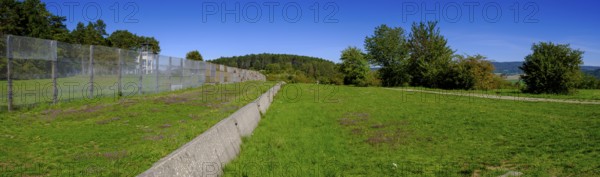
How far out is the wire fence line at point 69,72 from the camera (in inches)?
411

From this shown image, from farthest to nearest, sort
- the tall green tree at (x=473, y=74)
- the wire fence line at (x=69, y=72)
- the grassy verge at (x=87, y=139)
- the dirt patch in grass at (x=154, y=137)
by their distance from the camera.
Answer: the tall green tree at (x=473, y=74) → the wire fence line at (x=69, y=72) → the dirt patch in grass at (x=154, y=137) → the grassy verge at (x=87, y=139)

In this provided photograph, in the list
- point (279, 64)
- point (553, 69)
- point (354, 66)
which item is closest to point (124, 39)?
point (354, 66)

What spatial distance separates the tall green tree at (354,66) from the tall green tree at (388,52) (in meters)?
2.44

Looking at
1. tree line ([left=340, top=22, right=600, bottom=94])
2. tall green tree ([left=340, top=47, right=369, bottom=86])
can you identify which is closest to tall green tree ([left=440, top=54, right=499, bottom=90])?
tree line ([left=340, top=22, right=600, bottom=94])

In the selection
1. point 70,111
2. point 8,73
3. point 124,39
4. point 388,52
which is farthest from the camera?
point 124,39

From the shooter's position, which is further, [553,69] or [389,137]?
[553,69]

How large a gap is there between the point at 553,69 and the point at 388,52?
4205 centimetres

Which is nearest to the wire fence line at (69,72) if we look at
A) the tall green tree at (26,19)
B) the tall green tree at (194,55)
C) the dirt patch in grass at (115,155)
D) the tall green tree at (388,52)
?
the dirt patch in grass at (115,155)

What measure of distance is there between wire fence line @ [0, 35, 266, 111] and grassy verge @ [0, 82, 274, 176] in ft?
1.80

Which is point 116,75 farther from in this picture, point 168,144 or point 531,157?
point 531,157

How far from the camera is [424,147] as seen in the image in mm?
8000

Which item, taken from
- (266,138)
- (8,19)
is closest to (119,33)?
(8,19)

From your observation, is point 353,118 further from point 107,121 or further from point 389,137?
point 107,121

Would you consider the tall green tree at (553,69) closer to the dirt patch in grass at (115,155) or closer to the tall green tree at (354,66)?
the dirt patch in grass at (115,155)
